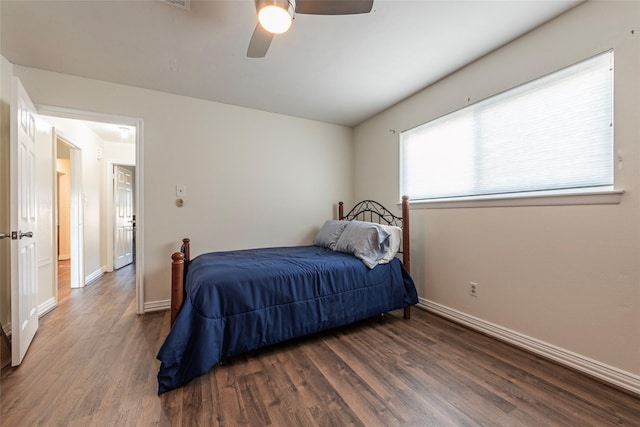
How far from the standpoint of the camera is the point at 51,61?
2.21 meters

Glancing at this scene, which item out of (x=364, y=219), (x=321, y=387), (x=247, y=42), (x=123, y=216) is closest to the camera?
(x=321, y=387)

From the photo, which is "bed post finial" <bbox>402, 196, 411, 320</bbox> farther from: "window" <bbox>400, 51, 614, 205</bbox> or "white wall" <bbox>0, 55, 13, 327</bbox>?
"white wall" <bbox>0, 55, 13, 327</bbox>

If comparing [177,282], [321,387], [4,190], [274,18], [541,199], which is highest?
[274,18]

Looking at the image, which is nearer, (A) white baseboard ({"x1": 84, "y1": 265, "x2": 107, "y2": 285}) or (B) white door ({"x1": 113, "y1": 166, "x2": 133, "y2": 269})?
(A) white baseboard ({"x1": 84, "y1": 265, "x2": 107, "y2": 285})

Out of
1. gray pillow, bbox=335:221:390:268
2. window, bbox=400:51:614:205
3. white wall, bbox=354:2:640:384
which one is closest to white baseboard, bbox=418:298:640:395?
white wall, bbox=354:2:640:384

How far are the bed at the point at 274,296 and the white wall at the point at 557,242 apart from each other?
56 cm

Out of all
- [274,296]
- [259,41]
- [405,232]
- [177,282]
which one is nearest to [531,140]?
[405,232]

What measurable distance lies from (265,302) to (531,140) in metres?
2.35

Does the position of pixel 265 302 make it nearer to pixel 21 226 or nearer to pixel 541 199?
pixel 21 226

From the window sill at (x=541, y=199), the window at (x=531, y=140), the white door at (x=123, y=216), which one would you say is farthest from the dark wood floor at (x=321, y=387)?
the white door at (x=123, y=216)

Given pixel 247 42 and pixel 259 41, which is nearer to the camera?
pixel 259 41

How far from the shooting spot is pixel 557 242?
1.77 metres

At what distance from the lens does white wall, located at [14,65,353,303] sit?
8.62 feet

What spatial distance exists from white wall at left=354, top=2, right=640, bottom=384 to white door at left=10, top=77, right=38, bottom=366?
3365 millimetres
